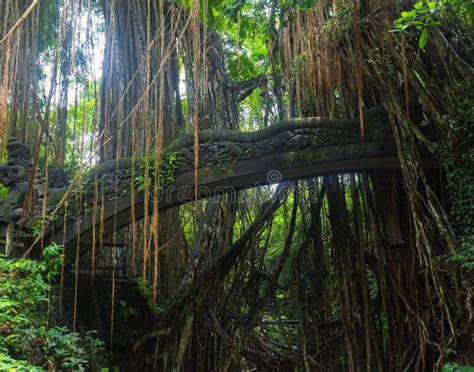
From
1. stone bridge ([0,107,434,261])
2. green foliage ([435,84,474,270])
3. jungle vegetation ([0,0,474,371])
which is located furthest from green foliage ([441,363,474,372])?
stone bridge ([0,107,434,261])

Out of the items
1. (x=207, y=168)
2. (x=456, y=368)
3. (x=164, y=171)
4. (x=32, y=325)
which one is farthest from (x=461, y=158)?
(x=32, y=325)

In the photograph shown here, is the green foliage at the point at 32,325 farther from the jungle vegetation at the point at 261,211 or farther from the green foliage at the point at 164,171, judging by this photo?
the green foliage at the point at 164,171

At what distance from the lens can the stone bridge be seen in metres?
4.06

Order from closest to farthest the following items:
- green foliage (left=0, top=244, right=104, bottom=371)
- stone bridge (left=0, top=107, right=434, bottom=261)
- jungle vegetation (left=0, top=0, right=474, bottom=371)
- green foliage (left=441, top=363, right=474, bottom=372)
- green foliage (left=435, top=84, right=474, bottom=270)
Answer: green foliage (left=0, top=244, right=104, bottom=371) → green foliage (left=441, top=363, right=474, bottom=372) → jungle vegetation (left=0, top=0, right=474, bottom=371) → green foliage (left=435, top=84, right=474, bottom=270) → stone bridge (left=0, top=107, right=434, bottom=261)

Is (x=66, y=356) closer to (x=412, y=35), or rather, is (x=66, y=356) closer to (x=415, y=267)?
(x=415, y=267)

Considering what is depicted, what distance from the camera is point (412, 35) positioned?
168 inches

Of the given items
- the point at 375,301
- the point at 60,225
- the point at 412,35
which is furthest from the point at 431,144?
the point at 60,225

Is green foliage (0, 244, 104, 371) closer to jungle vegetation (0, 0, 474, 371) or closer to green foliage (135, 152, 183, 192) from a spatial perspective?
jungle vegetation (0, 0, 474, 371)

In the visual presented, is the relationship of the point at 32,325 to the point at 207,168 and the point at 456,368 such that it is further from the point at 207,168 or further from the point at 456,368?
the point at 456,368

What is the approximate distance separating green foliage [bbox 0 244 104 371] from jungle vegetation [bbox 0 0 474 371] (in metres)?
0.01

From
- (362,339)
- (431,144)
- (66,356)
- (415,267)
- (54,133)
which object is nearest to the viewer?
(66,356)

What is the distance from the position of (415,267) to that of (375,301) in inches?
23.4

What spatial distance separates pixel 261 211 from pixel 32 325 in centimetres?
277

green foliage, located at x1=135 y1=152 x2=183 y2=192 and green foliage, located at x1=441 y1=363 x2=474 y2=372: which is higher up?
green foliage, located at x1=135 y1=152 x2=183 y2=192
